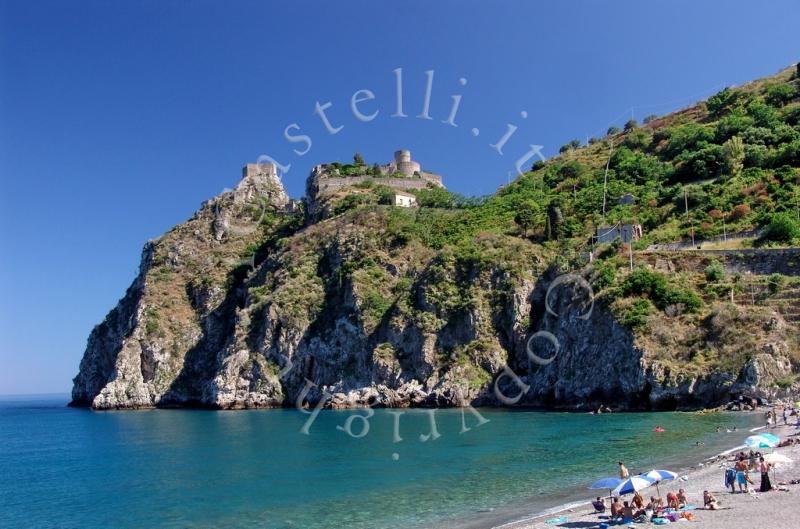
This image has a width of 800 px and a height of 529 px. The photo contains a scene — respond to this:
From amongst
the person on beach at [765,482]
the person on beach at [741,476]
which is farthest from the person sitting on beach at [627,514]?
the person on beach at [765,482]

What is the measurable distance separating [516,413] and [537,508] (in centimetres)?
3071

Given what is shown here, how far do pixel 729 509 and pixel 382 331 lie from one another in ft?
165

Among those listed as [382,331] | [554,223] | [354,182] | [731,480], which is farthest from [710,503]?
[354,182]

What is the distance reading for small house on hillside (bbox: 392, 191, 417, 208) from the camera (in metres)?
93.3

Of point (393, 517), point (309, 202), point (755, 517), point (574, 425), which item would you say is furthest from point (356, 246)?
point (755, 517)

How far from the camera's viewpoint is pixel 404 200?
95.2m

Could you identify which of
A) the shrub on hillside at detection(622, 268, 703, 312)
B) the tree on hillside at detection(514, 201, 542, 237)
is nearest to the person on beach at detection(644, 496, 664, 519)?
the shrub on hillside at detection(622, 268, 703, 312)

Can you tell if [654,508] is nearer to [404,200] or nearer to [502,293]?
[502,293]

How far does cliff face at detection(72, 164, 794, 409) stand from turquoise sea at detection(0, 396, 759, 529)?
17.6ft

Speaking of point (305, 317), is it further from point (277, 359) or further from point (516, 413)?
point (516, 413)

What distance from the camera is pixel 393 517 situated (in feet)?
67.4

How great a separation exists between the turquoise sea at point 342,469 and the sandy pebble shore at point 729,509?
205 centimetres

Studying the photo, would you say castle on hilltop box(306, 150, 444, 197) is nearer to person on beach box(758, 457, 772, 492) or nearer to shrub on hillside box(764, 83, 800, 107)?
shrub on hillside box(764, 83, 800, 107)

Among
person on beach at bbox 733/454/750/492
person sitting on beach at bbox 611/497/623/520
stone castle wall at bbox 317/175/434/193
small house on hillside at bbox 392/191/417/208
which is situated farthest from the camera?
stone castle wall at bbox 317/175/434/193
